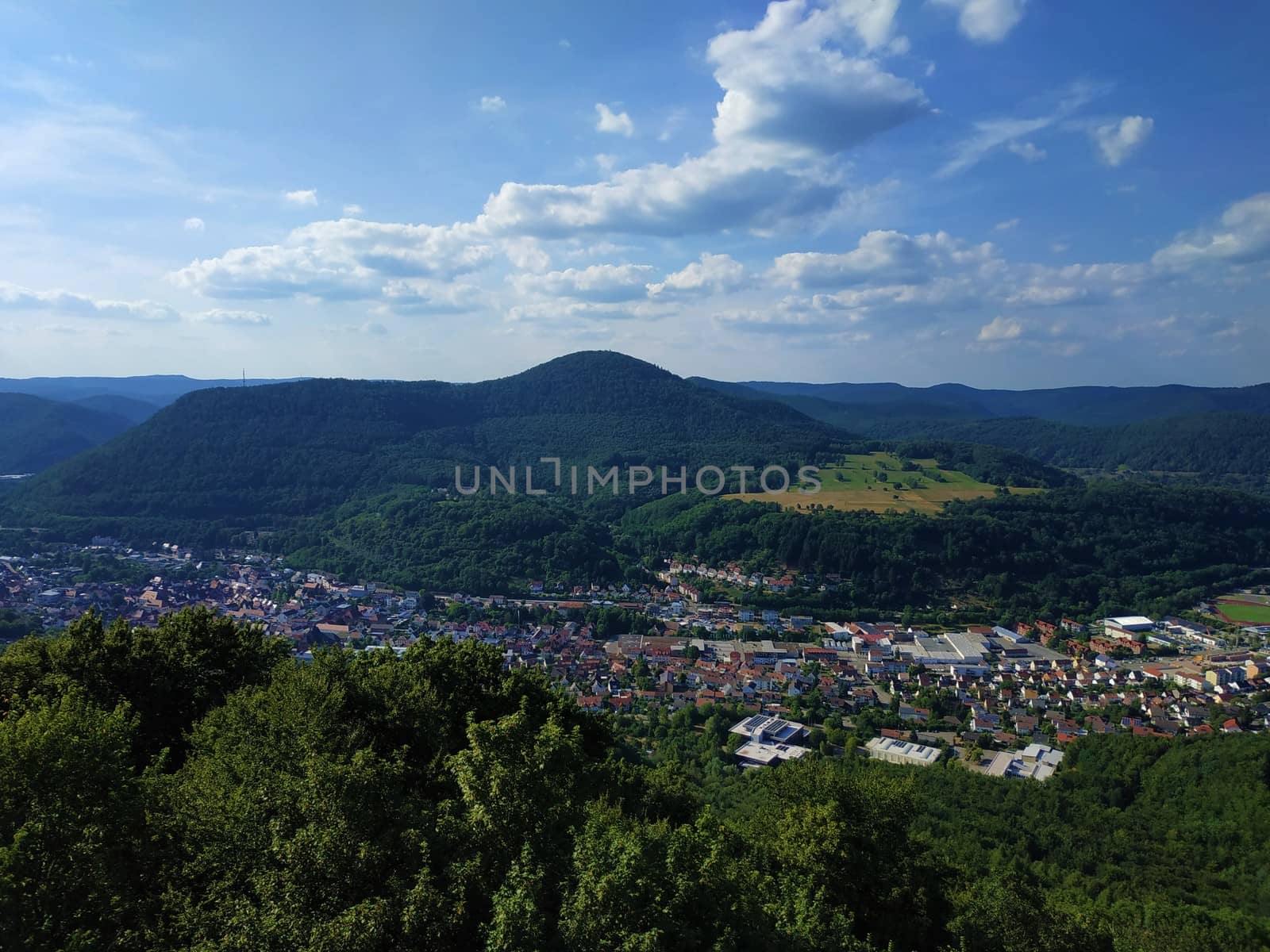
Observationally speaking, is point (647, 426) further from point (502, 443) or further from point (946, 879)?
point (946, 879)

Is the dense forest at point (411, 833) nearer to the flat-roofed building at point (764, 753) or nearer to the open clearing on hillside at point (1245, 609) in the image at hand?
the flat-roofed building at point (764, 753)

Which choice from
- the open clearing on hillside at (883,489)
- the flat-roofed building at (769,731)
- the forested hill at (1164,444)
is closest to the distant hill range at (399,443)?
the open clearing on hillside at (883,489)

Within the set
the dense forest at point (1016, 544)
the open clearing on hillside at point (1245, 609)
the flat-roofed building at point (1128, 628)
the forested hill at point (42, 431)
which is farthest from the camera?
the forested hill at point (42, 431)

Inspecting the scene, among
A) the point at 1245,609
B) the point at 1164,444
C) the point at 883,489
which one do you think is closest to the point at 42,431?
the point at 883,489

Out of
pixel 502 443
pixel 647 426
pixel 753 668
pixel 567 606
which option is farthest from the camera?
pixel 647 426

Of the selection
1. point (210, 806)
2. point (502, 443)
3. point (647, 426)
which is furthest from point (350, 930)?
point (647, 426)

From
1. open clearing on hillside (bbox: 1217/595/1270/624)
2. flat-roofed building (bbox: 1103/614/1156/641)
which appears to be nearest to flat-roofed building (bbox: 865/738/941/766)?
flat-roofed building (bbox: 1103/614/1156/641)

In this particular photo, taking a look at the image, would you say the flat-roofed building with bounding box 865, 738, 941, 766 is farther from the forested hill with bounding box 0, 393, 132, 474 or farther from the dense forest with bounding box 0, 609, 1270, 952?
the forested hill with bounding box 0, 393, 132, 474
